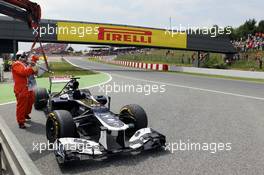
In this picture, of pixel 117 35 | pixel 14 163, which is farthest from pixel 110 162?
pixel 117 35

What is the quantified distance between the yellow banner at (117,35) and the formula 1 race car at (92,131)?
29.3 meters

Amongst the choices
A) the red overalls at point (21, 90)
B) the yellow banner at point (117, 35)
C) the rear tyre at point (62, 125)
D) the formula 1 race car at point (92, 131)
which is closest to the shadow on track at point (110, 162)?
the formula 1 race car at point (92, 131)

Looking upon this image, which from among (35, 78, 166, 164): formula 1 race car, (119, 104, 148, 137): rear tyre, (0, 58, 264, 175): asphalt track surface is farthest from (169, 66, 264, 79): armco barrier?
(35, 78, 166, 164): formula 1 race car

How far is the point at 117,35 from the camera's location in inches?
1447

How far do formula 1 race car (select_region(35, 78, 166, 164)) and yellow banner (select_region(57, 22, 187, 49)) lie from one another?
96.0ft

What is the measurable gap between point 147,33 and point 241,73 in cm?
1555

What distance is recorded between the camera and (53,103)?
6.71 meters

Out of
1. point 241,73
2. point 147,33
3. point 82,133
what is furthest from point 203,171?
point 147,33

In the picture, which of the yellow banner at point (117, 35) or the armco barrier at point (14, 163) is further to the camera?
the yellow banner at point (117, 35)

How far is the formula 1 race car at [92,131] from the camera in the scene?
15.3 ft

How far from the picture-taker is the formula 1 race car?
15.3 ft

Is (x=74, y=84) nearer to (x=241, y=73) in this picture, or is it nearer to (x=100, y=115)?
(x=100, y=115)

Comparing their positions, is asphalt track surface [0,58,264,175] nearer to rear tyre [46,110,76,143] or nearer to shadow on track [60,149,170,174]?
shadow on track [60,149,170,174]

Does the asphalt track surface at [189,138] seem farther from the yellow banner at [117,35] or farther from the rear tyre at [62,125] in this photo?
the yellow banner at [117,35]
